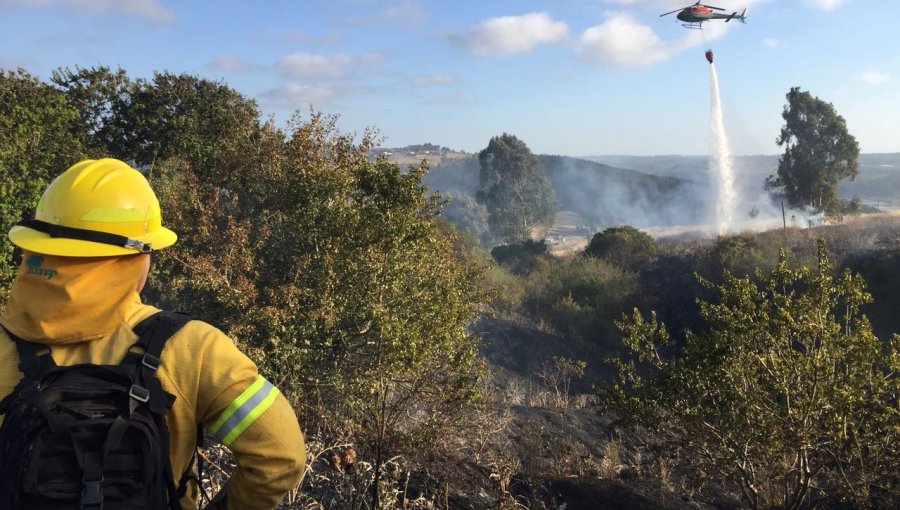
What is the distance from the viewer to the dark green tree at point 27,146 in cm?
975

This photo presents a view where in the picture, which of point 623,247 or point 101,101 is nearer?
point 101,101

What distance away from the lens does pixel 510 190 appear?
57.2 m

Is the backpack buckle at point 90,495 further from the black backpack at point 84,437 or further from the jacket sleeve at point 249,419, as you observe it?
the jacket sleeve at point 249,419

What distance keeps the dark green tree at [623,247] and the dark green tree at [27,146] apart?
2320cm

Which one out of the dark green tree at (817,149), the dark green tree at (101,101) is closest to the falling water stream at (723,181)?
the dark green tree at (817,149)

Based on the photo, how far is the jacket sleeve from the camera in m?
1.60

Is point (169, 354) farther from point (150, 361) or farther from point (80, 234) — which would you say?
point (80, 234)

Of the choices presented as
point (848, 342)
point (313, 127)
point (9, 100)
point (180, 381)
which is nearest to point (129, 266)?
point (180, 381)

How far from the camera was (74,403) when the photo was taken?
146 cm

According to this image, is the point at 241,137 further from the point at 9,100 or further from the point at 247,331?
the point at 9,100

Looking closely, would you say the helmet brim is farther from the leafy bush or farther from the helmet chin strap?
the leafy bush

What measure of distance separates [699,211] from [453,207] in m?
31.6

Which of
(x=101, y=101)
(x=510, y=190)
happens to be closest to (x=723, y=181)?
(x=510, y=190)

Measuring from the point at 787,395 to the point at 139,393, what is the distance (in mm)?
5428
